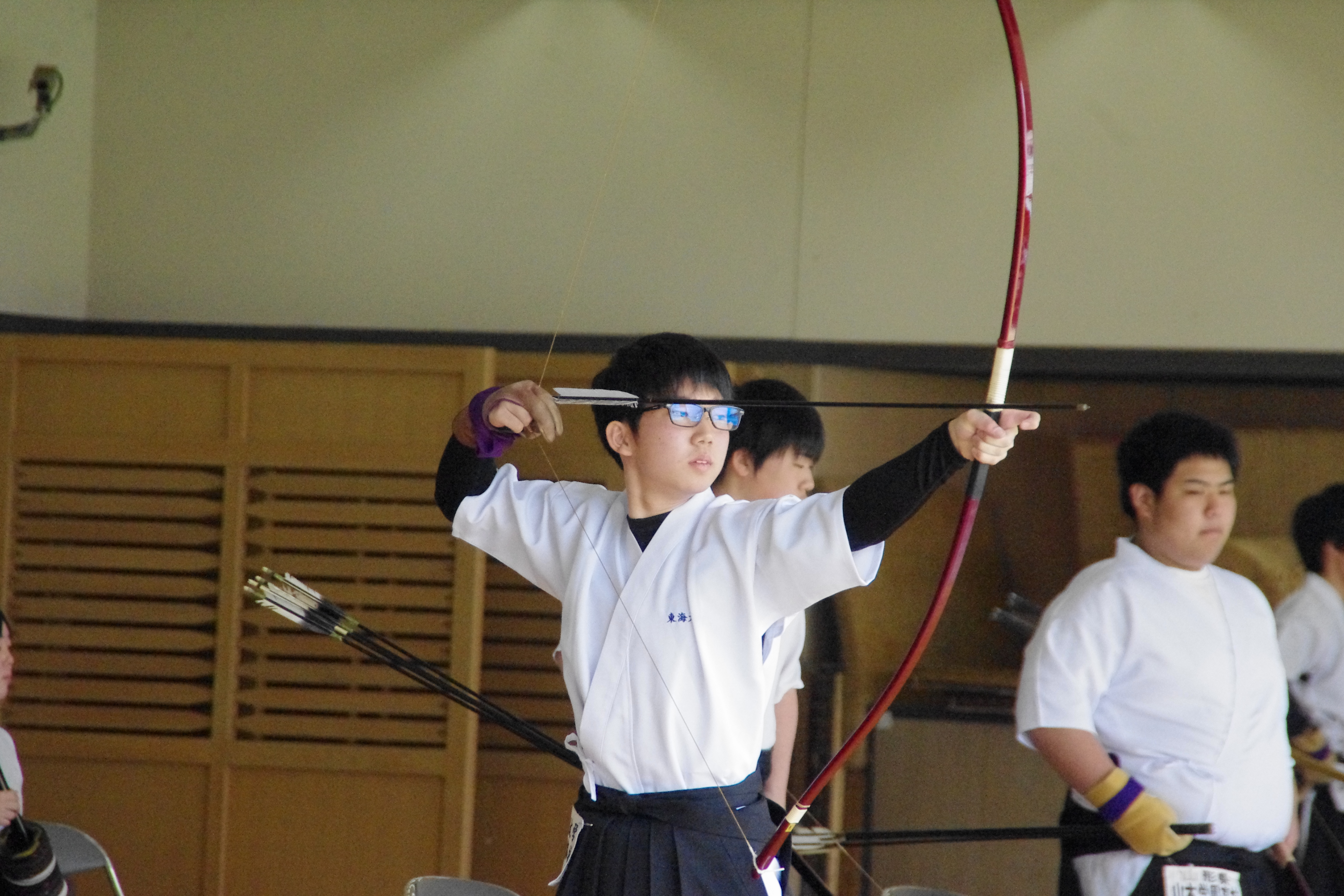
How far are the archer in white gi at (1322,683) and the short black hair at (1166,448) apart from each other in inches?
21.3

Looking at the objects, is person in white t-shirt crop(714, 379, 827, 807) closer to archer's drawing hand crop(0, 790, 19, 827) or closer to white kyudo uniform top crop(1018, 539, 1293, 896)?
white kyudo uniform top crop(1018, 539, 1293, 896)

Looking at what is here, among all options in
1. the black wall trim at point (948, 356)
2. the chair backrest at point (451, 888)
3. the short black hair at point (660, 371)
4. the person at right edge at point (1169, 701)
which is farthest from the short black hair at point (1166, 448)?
the chair backrest at point (451, 888)

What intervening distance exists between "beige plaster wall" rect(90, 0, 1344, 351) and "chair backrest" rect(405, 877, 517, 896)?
1.63 meters

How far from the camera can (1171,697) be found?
181 centimetres

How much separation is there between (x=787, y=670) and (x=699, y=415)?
806 mm

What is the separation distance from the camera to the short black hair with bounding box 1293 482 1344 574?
94.4 inches

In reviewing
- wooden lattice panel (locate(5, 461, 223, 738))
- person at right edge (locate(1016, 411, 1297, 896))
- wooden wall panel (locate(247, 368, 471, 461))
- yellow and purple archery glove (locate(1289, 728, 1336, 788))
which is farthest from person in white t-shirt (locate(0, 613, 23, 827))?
yellow and purple archery glove (locate(1289, 728, 1336, 788))

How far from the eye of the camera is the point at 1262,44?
2.88 meters

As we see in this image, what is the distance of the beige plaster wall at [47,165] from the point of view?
2.81 meters

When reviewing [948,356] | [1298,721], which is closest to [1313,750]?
[1298,721]

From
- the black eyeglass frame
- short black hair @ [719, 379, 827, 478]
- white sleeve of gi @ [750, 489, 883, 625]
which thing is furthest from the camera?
short black hair @ [719, 379, 827, 478]

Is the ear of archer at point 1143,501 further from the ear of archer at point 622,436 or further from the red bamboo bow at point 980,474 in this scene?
the ear of archer at point 622,436

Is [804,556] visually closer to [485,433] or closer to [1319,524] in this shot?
[485,433]

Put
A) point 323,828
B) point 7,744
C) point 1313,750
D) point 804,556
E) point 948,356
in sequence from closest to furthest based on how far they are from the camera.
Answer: point 804,556
point 7,744
point 1313,750
point 323,828
point 948,356
